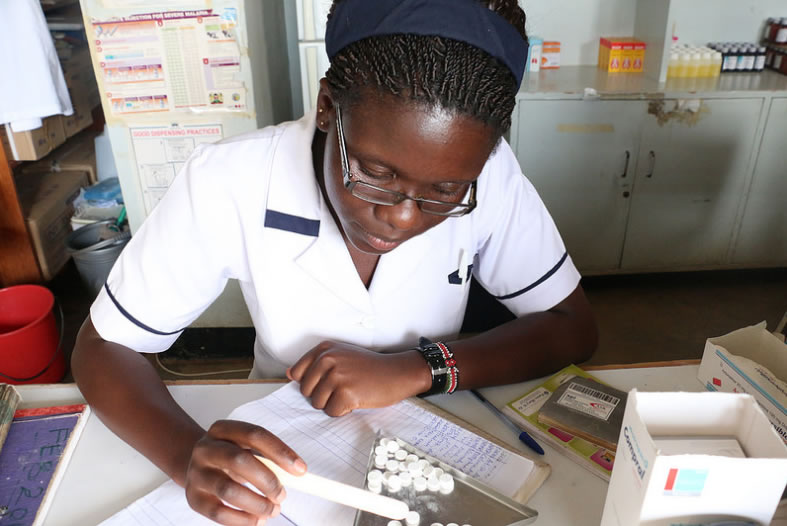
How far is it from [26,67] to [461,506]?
2563 millimetres

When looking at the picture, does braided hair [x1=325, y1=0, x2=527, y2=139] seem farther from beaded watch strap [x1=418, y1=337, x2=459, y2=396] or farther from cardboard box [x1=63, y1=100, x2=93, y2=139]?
cardboard box [x1=63, y1=100, x2=93, y2=139]

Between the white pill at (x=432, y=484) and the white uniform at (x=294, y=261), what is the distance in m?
0.36

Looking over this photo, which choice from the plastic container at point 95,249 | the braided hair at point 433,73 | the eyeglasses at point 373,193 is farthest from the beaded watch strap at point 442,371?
the plastic container at point 95,249

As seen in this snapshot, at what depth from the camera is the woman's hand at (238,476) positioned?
2.31 feet

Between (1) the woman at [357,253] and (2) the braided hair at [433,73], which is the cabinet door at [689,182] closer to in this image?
(1) the woman at [357,253]

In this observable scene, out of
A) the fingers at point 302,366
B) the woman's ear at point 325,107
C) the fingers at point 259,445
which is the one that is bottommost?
the fingers at point 302,366

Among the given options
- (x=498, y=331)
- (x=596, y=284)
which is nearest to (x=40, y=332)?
(x=498, y=331)

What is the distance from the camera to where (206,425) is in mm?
934

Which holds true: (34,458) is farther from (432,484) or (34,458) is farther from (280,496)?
(432,484)

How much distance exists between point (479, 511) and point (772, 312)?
2659mm

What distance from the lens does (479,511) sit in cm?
73

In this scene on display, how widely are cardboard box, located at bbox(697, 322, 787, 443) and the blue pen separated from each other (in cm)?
29

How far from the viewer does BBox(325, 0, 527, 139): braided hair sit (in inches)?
28.3

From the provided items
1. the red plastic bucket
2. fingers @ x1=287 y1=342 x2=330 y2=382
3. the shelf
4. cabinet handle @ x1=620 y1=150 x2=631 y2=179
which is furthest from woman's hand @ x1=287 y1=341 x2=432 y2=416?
cabinet handle @ x1=620 y1=150 x2=631 y2=179
